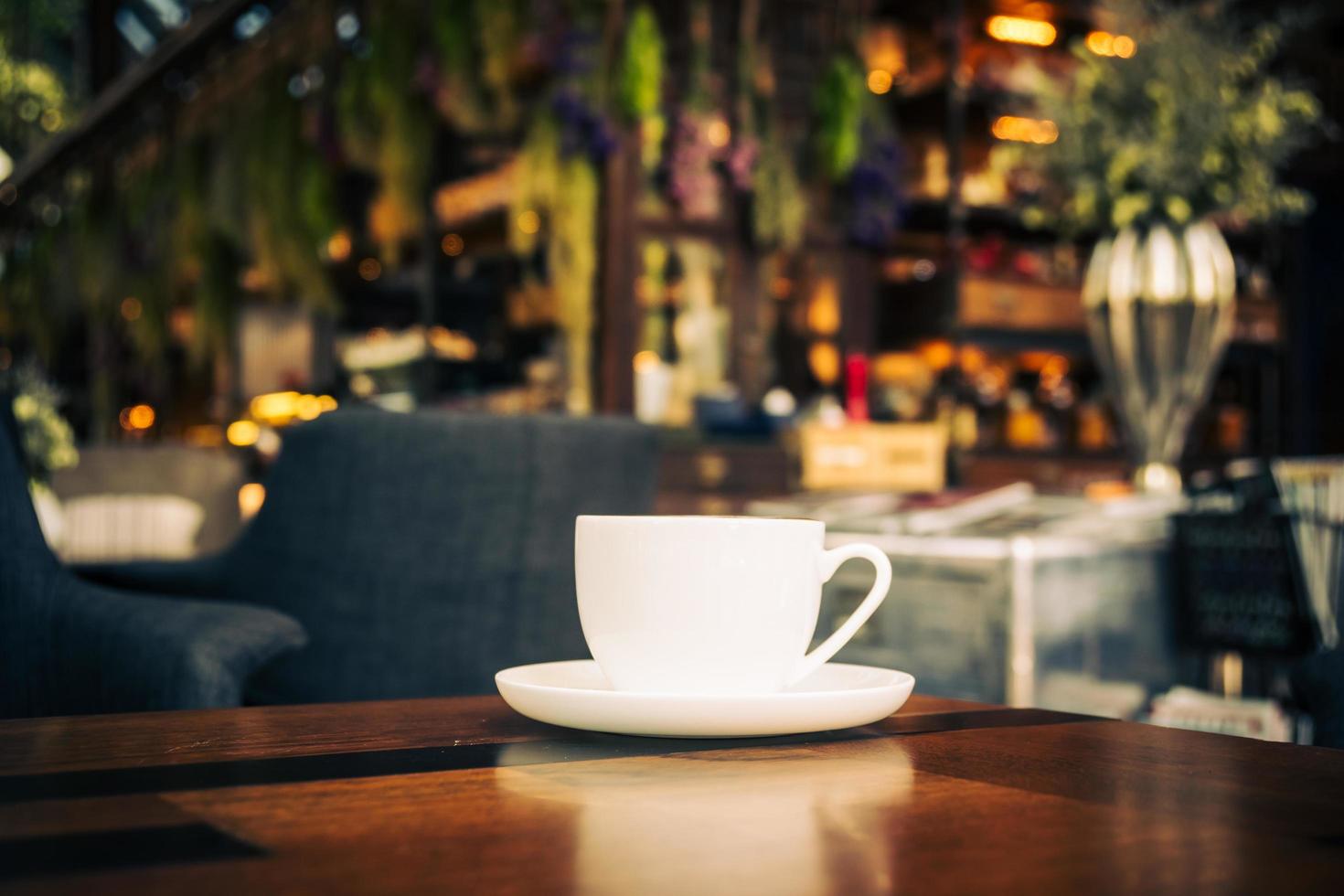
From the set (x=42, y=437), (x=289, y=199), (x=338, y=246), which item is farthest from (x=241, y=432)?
(x=42, y=437)

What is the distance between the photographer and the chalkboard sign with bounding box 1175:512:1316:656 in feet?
6.84

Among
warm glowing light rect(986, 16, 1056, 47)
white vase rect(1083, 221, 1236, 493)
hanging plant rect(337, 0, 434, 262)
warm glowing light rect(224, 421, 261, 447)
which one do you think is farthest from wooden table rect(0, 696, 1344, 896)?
warm glowing light rect(224, 421, 261, 447)

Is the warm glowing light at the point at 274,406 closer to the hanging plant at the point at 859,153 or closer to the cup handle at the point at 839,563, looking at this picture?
the hanging plant at the point at 859,153

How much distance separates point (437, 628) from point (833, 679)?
1.30 metres

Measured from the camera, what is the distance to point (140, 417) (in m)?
9.84

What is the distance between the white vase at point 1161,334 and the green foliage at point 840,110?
3674 millimetres

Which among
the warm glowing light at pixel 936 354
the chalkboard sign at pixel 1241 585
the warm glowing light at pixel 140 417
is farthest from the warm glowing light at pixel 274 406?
the chalkboard sign at pixel 1241 585

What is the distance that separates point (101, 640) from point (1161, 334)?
6.88ft

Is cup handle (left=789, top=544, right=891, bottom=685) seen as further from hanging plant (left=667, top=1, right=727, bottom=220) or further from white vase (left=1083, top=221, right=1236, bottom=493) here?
hanging plant (left=667, top=1, right=727, bottom=220)

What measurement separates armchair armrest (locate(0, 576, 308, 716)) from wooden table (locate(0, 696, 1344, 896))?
0.64 meters

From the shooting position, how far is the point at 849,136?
630 cm

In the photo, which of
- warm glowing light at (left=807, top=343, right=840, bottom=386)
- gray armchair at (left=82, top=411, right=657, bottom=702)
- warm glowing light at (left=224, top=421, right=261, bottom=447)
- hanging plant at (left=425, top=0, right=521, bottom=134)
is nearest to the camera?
gray armchair at (left=82, top=411, right=657, bottom=702)

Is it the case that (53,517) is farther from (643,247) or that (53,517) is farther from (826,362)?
(826,362)

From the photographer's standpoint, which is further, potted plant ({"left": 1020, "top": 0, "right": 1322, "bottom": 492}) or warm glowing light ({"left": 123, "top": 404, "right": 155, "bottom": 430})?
warm glowing light ({"left": 123, "top": 404, "right": 155, "bottom": 430})
